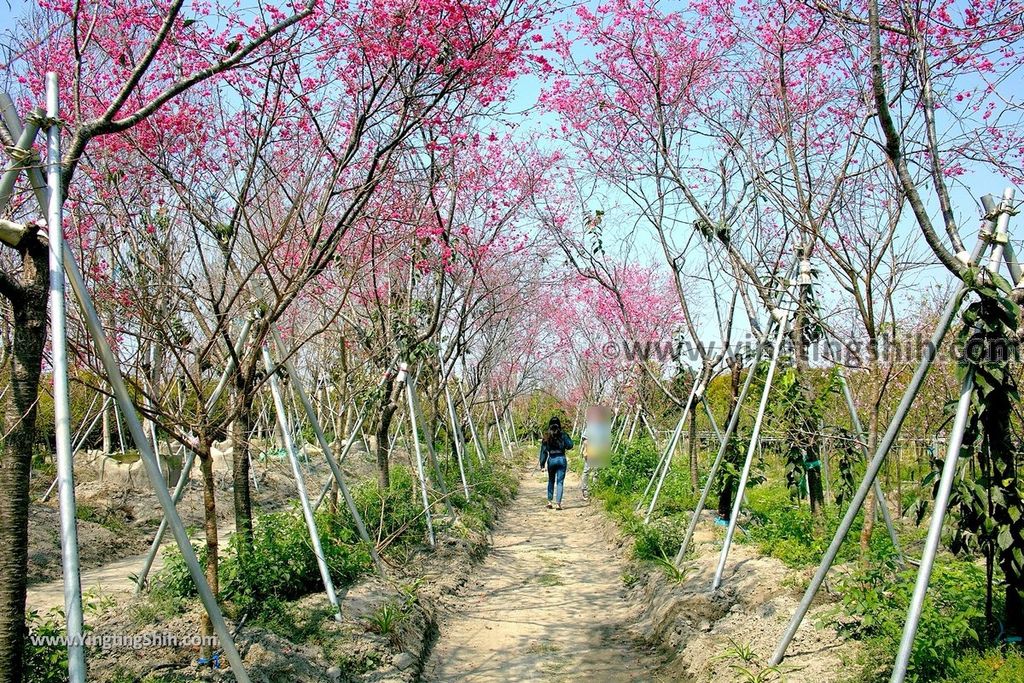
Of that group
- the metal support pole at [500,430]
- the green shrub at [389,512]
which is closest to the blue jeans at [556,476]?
the green shrub at [389,512]

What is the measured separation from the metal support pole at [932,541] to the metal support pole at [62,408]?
3.68 metres

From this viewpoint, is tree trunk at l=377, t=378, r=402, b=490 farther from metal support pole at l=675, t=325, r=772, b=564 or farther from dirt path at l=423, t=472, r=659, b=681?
metal support pole at l=675, t=325, r=772, b=564

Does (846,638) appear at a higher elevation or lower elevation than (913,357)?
lower

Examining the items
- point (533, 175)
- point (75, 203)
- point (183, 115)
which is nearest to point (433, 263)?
point (533, 175)

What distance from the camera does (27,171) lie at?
11.4 ft

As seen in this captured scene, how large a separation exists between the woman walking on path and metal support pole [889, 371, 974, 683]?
10659 mm

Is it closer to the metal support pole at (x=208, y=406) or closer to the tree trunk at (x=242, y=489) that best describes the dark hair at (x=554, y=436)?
the tree trunk at (x=242, y=489)

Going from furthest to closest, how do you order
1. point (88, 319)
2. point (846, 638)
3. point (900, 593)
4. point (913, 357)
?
point (913, 357), point (846, 638), point (900, 593), point (88, 319)

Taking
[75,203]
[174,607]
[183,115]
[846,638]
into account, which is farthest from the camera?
[183,115]

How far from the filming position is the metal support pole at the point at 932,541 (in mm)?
3531

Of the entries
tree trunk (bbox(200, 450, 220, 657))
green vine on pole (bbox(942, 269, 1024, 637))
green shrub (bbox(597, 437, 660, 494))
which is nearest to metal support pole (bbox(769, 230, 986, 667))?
green vine on pole (bbox(942, 269, 1024, 637))

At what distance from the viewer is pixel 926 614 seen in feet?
13.0

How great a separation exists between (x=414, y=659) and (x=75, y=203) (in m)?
4.37

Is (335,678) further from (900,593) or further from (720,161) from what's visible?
(720,161)
